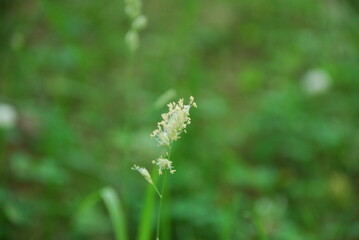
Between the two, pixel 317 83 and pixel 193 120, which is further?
pixel 317 83

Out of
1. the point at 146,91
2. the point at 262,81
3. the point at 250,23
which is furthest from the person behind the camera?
the point at 250,23

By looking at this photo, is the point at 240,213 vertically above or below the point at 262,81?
below

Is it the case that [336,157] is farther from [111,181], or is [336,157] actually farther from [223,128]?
[111,181]

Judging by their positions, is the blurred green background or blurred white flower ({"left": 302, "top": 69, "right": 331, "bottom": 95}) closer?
the blurred green background

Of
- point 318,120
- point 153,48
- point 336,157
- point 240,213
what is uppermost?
point 153,48

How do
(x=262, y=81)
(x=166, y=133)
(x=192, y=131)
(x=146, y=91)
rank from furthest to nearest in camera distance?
1. (x=262, y=81)
2. (x=146, y=91)
3. (x=192, y=131)
4. (x=166, y=133)

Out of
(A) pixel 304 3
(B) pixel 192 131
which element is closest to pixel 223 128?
(B) pixel 192 131
